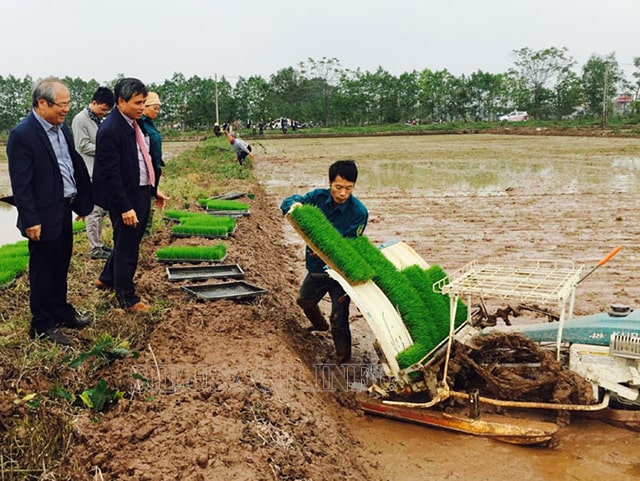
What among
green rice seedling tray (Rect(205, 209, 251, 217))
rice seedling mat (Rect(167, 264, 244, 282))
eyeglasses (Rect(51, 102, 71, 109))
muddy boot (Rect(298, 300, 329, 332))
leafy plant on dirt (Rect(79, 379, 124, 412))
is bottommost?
muddy boot (Rect(298, 300, 329, 332))

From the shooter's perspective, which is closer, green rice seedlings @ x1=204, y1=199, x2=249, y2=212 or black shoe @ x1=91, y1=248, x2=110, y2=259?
black shoe @ x1=91, y1=248, x2=110, y2=259

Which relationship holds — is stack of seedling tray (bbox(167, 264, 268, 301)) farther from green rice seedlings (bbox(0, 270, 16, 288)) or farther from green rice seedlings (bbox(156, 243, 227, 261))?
green rice seedlings (bbox(0, 270, 16, 288))

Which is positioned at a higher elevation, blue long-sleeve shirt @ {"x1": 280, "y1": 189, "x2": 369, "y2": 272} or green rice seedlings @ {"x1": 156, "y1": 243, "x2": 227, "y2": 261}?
blue long-sleeve shirt @ {"x1": 280, "y1": 189, "x2": 369, "y2": 272}

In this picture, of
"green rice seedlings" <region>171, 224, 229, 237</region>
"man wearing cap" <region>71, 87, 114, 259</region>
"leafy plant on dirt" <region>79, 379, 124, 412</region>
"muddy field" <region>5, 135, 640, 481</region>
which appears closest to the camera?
"muddy field" <region>5, 135, 640, 481</region>

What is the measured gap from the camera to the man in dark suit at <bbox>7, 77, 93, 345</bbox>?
151 inches

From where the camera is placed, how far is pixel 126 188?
4.54m

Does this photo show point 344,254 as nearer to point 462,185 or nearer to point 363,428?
point 363,428

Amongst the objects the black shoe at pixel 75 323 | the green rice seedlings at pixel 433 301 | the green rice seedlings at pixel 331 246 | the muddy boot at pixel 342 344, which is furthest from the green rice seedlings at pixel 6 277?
the green rice seedlings at pixel 433 301

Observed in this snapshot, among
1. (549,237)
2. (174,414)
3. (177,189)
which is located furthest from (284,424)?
(177,189)

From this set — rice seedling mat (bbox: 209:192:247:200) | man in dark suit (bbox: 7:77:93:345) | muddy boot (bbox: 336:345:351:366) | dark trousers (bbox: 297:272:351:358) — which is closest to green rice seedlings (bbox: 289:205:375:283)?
dark trousers (bbox: 297:272:351:358)

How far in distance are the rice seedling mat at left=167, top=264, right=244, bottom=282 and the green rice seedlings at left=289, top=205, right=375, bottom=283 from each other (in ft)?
5.63

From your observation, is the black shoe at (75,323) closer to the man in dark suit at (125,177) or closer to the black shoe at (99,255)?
the man in dark suit at (125,177)

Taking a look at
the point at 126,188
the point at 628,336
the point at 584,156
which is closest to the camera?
the point at 628,336

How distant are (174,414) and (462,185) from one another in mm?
14155
